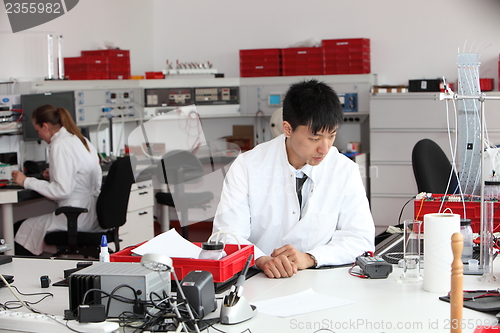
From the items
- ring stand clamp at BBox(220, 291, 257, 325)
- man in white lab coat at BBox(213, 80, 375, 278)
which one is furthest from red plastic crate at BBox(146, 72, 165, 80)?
ring stand clamp at BBox(220, 291, 257, 325)

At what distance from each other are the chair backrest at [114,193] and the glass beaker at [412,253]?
2081 mm

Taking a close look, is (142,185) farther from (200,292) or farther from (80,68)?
(200,292)

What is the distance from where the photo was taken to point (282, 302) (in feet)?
4.96

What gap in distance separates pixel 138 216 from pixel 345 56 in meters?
2.43

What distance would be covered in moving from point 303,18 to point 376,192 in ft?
6.26

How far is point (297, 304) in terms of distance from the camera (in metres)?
1.49

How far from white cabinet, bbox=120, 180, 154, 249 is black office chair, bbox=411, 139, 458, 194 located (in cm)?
194

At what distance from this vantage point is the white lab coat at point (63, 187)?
351 cm

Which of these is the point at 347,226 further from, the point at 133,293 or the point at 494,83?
the point at 494,83

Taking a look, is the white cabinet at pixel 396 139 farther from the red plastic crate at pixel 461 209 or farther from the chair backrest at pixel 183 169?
the red plastic crate at pixel 461 209

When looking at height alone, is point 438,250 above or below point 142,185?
above

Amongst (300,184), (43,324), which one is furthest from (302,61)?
(43,324)

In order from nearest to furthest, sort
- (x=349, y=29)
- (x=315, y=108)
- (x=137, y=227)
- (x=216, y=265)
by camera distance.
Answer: (x=216, y=265) → (x=315, y=108) → (x=137, y=227) → (x=349, y=29)

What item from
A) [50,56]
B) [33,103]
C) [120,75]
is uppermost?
[50,56]
